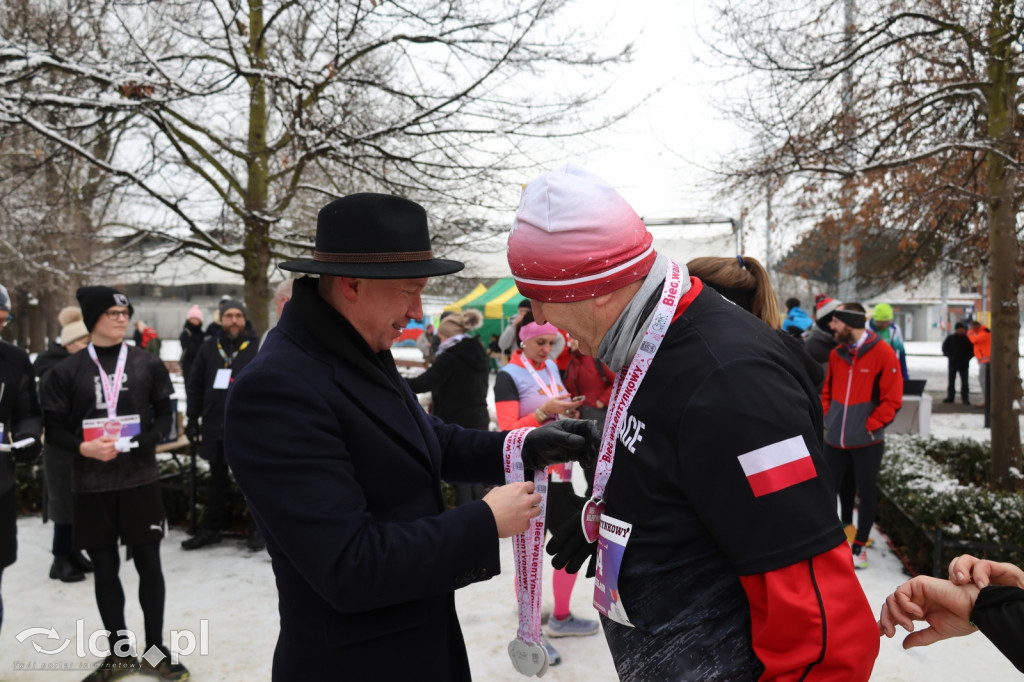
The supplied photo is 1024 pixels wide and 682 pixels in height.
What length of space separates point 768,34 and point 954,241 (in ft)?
16.0

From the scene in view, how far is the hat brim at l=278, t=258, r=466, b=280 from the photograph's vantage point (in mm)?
1787

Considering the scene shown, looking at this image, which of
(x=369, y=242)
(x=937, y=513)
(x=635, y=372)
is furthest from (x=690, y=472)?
(x=937, y=513)

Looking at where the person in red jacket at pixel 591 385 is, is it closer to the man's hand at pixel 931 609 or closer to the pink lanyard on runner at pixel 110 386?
the pink lanyard on runner at pixel 110 386

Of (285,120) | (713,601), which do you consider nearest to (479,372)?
(285,120)

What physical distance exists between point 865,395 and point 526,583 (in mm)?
4481

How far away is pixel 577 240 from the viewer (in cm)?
160

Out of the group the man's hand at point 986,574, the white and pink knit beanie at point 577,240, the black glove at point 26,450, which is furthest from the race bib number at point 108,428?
the man's hand at point 986,574

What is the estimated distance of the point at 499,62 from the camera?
6.43 meters

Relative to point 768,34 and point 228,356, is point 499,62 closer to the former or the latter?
point 768,34

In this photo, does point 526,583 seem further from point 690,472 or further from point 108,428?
point 108,428

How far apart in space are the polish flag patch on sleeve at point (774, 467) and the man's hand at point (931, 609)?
2.12 feet

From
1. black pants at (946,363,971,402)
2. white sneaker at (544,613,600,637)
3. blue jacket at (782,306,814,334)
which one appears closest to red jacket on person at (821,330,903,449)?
blue jacket at (782,306,814,334)

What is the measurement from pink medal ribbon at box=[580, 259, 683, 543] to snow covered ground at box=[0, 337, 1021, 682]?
9.45ft

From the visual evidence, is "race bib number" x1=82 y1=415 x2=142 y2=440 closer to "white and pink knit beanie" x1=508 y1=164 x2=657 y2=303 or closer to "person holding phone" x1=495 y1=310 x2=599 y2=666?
"person holding phone" x1=495 y1=310 x2=599 y2=666
